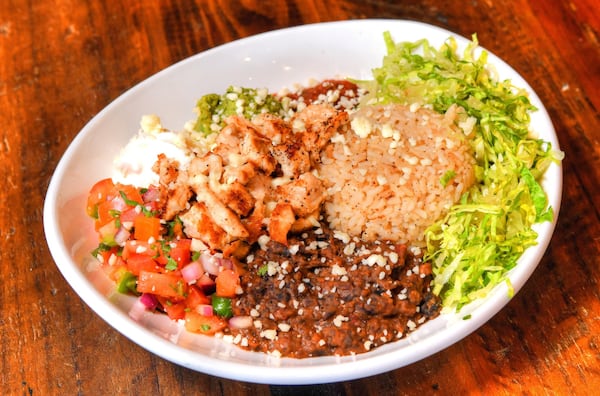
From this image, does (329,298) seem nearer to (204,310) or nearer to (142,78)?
(204,310)

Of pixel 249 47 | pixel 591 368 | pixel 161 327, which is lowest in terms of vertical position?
pixel 161 327

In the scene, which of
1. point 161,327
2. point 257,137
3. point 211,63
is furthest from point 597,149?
point 161,327

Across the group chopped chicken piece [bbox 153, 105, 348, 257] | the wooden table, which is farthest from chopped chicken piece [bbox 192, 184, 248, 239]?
the wooden table

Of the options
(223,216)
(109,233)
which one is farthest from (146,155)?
(223,216)

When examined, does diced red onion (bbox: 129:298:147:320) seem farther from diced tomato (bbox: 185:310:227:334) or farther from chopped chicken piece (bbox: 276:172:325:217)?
chopped chicken piece (bbox: 276:172:325:217)

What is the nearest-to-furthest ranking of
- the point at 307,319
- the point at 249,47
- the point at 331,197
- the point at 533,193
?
the point at 307,319, the point at 533,193, the point at 331,197, the point at 249,47

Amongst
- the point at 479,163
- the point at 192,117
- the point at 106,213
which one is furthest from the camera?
the point at 192,117

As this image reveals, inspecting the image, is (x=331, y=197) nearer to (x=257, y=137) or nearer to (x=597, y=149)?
(x=257, y=137)
